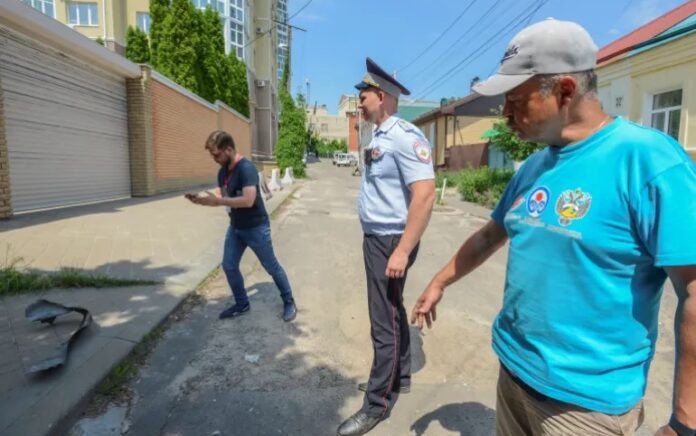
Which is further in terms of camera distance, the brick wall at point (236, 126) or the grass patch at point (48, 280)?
the brick wall at point (236, 126)

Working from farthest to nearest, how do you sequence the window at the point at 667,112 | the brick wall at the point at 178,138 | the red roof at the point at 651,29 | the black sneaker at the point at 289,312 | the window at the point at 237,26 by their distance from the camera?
1. the window at the point at 237,26
2. the brick wall at the point at 178,138
3. the red roof at the point at 651,29
4. the window at the point at 667,112
5. the black sneaker at the point at 289,312

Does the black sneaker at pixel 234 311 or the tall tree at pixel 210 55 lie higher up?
the tall tree at pixel 210 55

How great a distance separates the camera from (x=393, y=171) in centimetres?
267

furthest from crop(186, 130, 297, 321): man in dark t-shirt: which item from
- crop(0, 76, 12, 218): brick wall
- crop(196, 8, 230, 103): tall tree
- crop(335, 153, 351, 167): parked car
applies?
crop(335, 153, 351, 167): parked car

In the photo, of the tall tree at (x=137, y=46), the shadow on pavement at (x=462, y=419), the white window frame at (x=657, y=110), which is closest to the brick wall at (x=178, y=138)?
the tall tree at (x=137, y=46)

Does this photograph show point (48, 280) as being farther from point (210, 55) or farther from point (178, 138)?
point (210, 55)

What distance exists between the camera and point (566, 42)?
1.30 metres

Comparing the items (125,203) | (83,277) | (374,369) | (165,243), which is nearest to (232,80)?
(125,203)

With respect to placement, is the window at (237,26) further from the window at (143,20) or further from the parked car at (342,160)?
the parked car at (342,160)

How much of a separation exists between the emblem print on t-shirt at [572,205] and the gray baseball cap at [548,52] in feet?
1.19

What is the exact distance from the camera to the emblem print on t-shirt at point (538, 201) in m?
1.40

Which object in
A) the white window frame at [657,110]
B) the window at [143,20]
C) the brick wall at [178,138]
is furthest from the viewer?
the window at [143,20]

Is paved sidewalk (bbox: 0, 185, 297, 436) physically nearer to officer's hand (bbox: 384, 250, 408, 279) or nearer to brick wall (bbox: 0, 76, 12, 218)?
brick wall (bbox: 0, 76, 12, 218)

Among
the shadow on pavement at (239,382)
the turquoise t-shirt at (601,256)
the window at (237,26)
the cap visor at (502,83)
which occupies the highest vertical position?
the window at (237,26)
